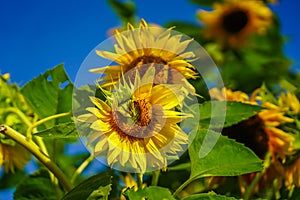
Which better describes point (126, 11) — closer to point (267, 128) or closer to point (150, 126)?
point (267, 128)

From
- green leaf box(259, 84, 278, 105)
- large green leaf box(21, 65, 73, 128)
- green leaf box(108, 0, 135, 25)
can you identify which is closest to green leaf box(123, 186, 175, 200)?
large green leaf box(21, 65, 73, 128)

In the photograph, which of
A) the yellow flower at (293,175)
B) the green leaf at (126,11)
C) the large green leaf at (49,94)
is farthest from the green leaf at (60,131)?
the green leaf at (126,11)

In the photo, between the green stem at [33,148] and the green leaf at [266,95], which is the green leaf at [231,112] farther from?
the green stem at [33,148]

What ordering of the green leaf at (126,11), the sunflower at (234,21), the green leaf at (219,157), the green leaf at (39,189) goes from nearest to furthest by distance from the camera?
the green leaf at (219,157) < the green leaf at (39,189) < the green leaf at (126,11) < the sunflower at (234,21)

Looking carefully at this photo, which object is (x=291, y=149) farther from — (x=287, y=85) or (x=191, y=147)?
(x=191, y=147)

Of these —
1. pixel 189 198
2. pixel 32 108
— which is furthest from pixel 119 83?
pixel 32 108
